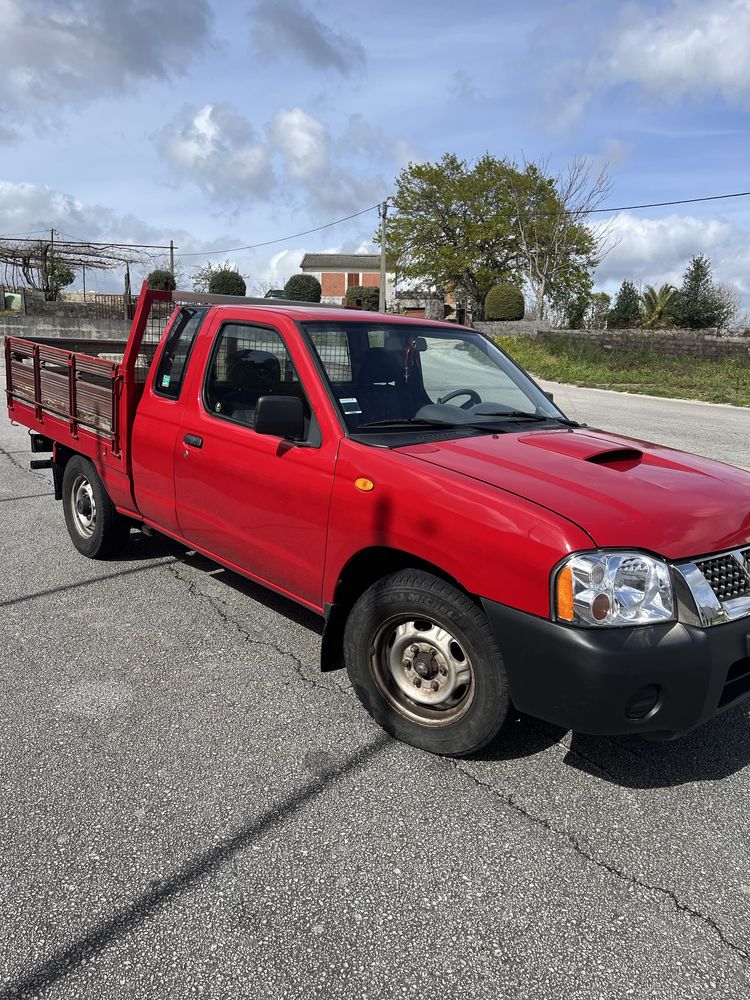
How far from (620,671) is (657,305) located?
160 ft

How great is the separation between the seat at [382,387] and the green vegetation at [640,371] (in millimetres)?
17774

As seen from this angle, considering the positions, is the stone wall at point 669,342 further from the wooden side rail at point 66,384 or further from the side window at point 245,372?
the side window at point 245,372

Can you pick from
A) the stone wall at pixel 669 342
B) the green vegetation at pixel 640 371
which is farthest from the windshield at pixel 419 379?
the stone wall at pixel 669 342

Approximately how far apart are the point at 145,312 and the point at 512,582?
10.5ft

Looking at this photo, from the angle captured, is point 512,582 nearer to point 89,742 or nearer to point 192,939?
point 192,939

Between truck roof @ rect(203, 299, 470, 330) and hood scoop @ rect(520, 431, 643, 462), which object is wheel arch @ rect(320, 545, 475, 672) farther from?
truck roof @ rect(203, 299, 470, 330)

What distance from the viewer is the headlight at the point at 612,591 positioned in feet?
8.30

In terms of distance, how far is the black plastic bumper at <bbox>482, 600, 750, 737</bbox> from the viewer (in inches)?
98.5

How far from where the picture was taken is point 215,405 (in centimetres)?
412

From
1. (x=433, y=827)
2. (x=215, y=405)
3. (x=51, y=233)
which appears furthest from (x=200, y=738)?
(x=51, y=233)

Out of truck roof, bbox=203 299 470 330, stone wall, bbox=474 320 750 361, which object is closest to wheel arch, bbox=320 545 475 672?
→ truck roof, bbox=203 299 470 330

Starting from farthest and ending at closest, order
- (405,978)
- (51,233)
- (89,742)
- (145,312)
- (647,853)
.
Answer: (51,233), (145,312), (89,742), (647,853), (405,978)

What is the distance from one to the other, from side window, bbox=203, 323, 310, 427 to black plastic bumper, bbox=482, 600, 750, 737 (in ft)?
5.73

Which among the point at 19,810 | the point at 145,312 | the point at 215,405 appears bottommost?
the point at 19,810
